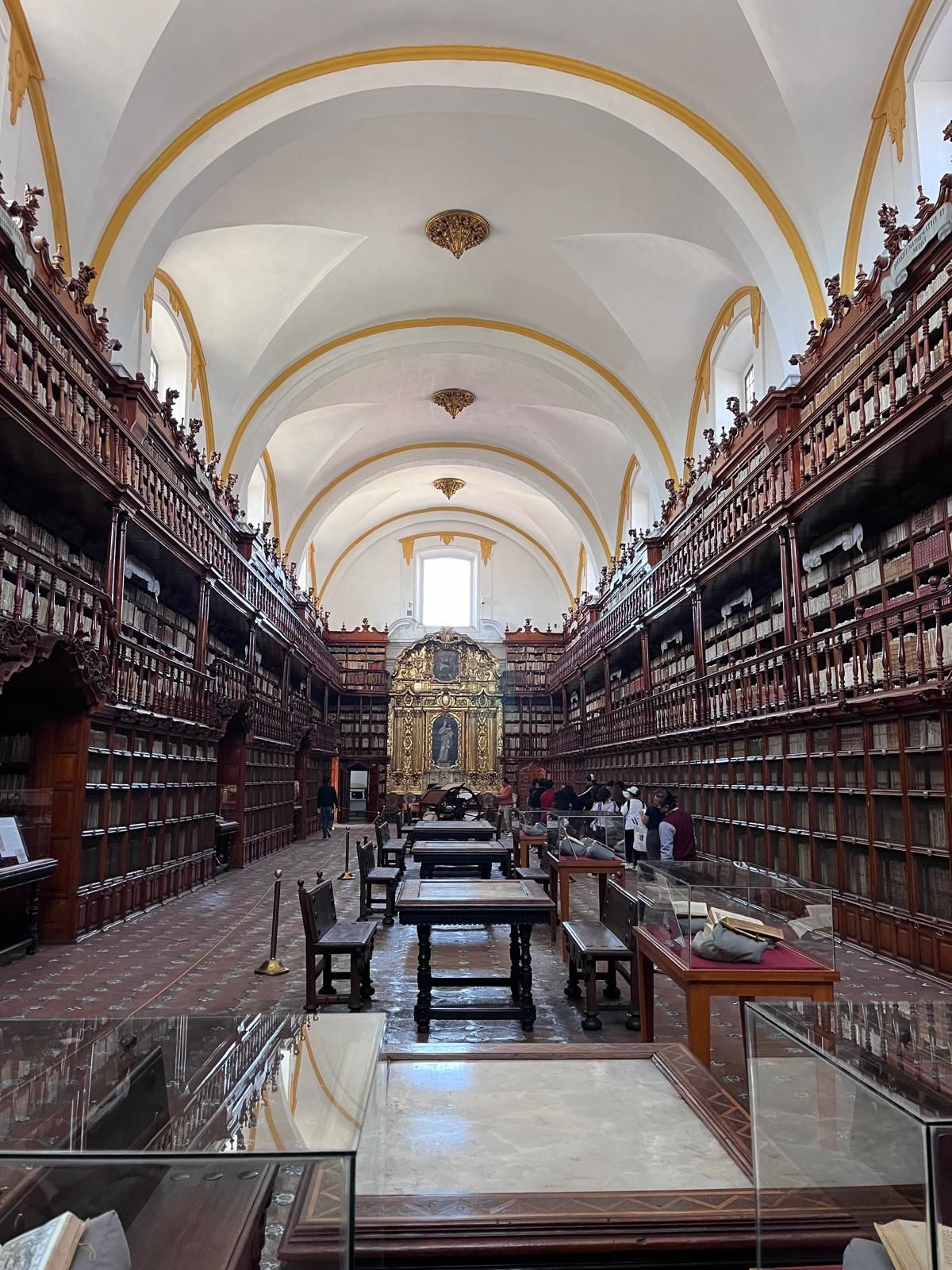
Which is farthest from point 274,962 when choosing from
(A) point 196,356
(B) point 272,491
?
(B) point 272,491

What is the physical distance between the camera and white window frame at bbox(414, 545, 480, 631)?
A: 3219 centimetres

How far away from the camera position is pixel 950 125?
676cm

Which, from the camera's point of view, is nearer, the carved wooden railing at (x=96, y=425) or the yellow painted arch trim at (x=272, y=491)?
the carved wooden railing at (x=96, y=425)

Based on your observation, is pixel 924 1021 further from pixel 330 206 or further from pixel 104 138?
pixel 330 206

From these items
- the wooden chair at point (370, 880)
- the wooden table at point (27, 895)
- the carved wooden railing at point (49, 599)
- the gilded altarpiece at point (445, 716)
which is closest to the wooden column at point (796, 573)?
the wooden chair at point (370, 880)

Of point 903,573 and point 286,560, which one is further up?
point 286,560

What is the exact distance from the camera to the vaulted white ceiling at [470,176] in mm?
9492

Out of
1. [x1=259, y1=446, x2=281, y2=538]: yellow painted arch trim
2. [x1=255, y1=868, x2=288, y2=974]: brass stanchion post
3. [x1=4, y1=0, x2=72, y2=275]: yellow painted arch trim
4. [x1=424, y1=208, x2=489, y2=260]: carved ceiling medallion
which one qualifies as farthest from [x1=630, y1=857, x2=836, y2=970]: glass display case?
[x1=259, y1=446, x2=281, y2=538]: yellow painted arch trim

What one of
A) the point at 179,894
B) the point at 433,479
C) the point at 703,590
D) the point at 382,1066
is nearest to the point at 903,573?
the point at 703,590

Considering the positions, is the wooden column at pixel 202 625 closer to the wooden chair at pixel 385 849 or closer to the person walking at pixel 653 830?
the wooden chair at pixel 385 849

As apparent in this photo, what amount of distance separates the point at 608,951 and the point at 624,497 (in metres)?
18.0

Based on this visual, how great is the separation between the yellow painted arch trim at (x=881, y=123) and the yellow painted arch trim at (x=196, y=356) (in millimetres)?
9669

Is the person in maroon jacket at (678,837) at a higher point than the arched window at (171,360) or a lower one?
lower

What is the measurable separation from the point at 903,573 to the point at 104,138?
9.35m
